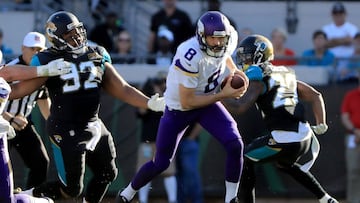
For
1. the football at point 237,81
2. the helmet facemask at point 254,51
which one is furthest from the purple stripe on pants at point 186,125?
the helmet facemask at point 254,51

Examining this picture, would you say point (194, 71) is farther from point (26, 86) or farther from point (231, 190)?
point (26, 86)

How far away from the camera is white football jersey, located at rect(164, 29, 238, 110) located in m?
8.20

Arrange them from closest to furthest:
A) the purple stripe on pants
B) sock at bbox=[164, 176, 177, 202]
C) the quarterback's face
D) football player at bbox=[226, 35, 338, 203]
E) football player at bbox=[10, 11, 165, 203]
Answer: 1. the quarterback's face
2. the purple stripe on pants
3. football player at bbox=[10, 11, 165, 203]
4. football player at bbox=[226, 35, 338, 203]
5. sock at bbox=[164, 176, 177, 202]

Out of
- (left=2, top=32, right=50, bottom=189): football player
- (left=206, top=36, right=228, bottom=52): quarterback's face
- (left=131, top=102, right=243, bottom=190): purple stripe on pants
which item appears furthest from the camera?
(left=2, top=32, right=50, bottom=189): football player

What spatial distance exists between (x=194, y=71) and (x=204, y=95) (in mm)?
264

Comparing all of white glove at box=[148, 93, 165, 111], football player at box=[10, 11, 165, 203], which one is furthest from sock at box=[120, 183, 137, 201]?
white glove at box=[148, 93, 165, 111]

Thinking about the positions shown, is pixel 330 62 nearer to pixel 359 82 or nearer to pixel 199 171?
pixel 359 82

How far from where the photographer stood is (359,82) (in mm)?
11625

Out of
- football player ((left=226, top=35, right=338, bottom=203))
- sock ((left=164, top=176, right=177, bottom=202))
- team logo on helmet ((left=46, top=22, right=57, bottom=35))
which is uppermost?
team logo on helmet ((left=46, top=22, right=57, bottom=35))

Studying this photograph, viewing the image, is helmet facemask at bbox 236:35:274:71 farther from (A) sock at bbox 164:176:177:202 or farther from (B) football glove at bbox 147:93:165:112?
(A) sock at bbox 164:176:177:202

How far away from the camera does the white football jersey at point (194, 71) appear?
8.20m

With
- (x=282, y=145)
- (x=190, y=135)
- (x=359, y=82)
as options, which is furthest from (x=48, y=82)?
(x=359, y=82)

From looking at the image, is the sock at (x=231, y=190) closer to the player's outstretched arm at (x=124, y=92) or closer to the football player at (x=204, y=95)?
the football player at (x=204, y=95)

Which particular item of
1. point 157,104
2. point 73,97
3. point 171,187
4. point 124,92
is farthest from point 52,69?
point 171,187
